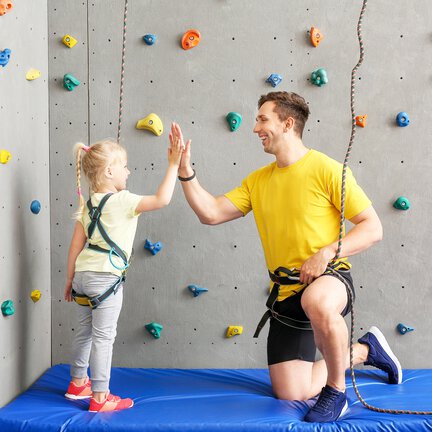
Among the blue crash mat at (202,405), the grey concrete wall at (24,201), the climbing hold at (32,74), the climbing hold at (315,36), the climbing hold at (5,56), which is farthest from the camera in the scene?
the climbing hold at (315,36)

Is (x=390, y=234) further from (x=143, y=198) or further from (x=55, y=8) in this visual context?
(x=55, y=8)

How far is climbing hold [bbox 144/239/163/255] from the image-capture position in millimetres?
3240

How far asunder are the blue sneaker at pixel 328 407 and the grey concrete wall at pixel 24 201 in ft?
4.22

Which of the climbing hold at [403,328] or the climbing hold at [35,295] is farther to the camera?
the climbing hold at [403,328]

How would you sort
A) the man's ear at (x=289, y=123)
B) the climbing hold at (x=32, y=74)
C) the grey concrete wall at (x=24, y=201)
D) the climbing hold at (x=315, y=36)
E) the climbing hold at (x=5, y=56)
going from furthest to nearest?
the climbing hold at (x=315, y=36), the climbing hold at (x=32, y=74), the man's ear at (x=289, y=123), the grey concrete wall at (x=24, y=201), the climbing hold at (x=5, y=56)

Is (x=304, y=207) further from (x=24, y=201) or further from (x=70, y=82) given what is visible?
(x=70, y=82)

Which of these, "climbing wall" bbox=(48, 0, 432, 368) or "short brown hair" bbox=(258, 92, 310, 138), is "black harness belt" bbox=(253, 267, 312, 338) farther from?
"short brown hair" bbox=(258, 92, 310, 138)

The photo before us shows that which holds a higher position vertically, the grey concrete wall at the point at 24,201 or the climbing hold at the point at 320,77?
the climbing hold at the point at 320,77

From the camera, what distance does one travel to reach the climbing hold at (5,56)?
8.28ft

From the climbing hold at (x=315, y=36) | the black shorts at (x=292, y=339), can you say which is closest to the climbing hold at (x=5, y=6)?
the climbing hold at (x=315, y=36)

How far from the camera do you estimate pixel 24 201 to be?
2.89 metres

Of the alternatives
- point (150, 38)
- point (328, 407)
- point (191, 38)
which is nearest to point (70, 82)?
point (150, 38)

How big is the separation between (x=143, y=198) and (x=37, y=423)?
960mm

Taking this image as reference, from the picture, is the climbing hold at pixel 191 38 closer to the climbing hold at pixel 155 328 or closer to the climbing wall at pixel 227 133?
the climbing wall at pixel 227 133
